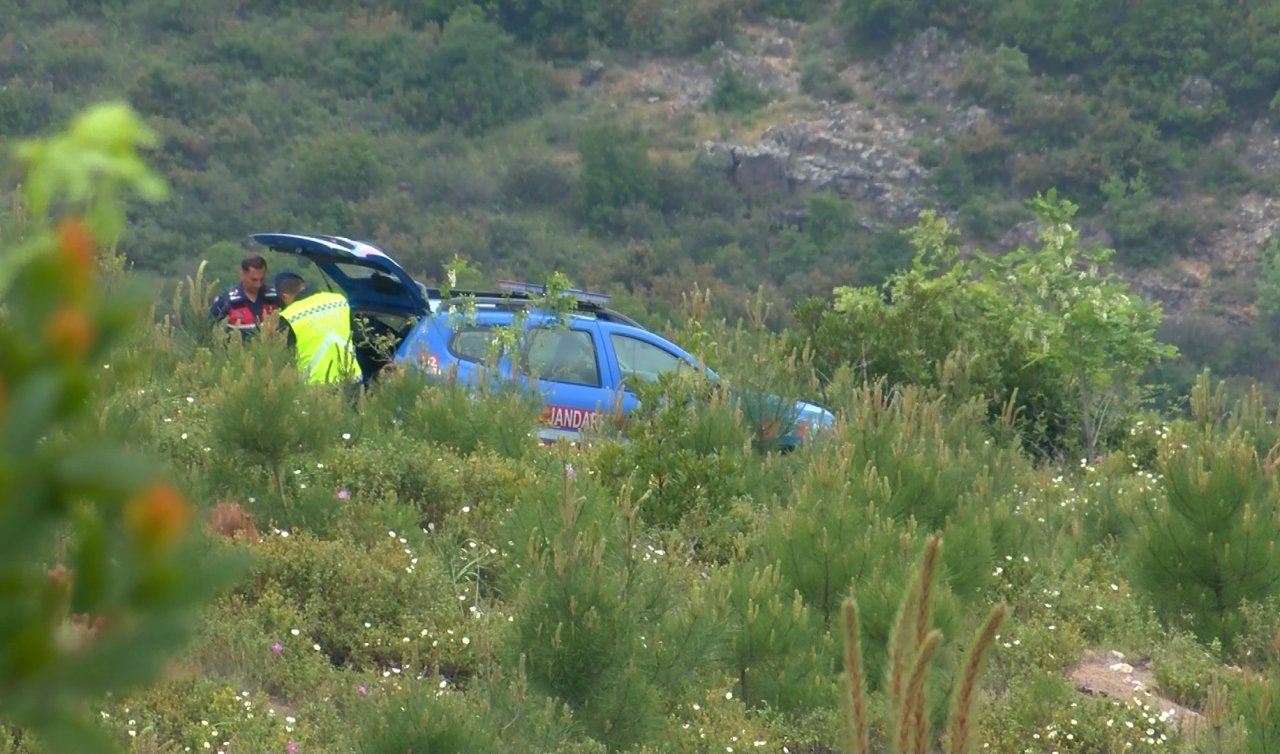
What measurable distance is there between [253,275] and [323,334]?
864 millimetres

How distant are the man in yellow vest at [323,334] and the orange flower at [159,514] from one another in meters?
8.49

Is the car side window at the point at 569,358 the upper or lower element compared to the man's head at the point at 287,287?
lower

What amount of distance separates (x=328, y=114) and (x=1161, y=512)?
Answer: 35.1 metres

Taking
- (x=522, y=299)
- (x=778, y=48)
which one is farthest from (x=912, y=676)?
Answer: (x=778, y=48)

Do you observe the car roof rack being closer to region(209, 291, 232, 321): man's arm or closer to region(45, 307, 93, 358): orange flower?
region(209, 291, 232, 321): man's arm

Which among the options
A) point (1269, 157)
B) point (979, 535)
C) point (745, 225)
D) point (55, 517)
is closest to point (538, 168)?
point (745, 225)

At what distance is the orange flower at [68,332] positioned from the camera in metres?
0.74

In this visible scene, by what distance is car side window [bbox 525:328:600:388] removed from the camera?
37.8 feet

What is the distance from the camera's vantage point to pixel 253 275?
1013cm

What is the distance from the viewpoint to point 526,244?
3638cm

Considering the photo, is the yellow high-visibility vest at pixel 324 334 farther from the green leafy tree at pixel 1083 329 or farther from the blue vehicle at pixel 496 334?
the green leafy tree at pixel 1083 329

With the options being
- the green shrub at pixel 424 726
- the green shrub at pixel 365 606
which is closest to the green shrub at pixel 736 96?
the green shrub at pixel 365 606

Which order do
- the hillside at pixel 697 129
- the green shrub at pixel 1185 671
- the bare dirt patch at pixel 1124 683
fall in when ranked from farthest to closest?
the hillside at pixel 697 129
the green shrub at pixel 1185 671
the bare dirt patch at pixel 1124 683

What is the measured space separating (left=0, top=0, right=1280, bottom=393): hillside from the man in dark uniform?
2235 centimetres
